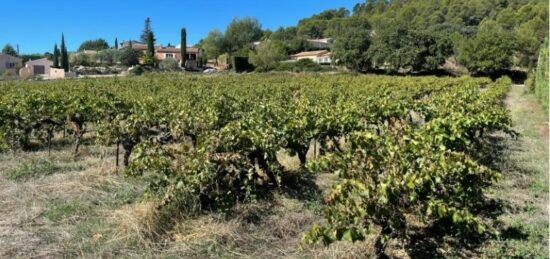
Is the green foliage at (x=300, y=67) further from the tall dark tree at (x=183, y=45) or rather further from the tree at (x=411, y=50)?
the tall dark tree at (x=183, y=45)

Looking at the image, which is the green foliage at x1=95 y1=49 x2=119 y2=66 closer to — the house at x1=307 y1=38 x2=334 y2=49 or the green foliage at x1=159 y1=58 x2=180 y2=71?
the green foliage at x1=159 y1=58 x2=180 y2=71

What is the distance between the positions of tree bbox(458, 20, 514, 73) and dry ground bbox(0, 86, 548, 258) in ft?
136

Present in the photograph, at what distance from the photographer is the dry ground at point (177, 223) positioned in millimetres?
4102

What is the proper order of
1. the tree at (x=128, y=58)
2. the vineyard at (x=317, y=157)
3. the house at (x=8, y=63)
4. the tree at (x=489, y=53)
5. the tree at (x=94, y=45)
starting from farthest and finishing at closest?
1. the tree at (x=94, y=45)
2. the tree at (x=128, y=58)
3. the house at (x=8, y=63)
4. the tree at (x=489, y=53)
5. the vineyard at (x=317, y=157)

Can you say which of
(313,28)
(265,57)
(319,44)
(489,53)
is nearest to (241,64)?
(265,57)

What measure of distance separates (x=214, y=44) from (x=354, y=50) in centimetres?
4033

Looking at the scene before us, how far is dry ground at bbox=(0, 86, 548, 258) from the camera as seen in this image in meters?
4.10

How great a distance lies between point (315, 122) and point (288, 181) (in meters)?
1.03

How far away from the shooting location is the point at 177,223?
4.63 m

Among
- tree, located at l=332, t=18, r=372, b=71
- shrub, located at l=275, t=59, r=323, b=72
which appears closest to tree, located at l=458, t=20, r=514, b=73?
tree, located at l=332, t=18, r=372, b=71

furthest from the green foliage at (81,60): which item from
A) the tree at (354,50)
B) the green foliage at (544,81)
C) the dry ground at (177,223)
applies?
the dry ground at (177,223)

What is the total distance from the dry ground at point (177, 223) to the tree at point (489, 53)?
1635 inches

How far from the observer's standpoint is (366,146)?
157 inches

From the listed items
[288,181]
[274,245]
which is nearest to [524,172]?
[288,181]
